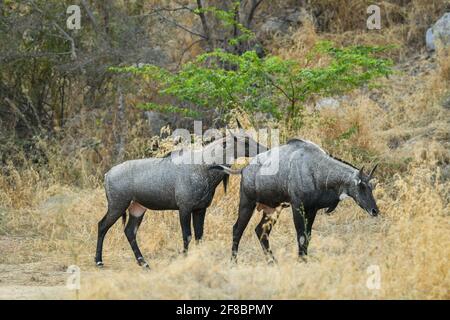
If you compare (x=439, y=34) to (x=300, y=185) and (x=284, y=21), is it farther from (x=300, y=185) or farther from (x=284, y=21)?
(x=300, y=185)

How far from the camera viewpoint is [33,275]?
36.2 feet

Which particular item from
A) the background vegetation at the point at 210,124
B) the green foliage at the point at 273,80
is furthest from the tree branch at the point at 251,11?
the green foliage at the point at 273,80

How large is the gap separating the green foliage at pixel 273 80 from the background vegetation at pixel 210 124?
4cm

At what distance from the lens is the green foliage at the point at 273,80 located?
14367 millimetres

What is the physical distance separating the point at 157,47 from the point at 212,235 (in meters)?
7.20

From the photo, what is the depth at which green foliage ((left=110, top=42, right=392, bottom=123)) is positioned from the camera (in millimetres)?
14367

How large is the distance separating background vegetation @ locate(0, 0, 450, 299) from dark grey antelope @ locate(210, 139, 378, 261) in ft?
1.22

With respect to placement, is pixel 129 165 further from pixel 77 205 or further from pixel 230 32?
pixel 230 32

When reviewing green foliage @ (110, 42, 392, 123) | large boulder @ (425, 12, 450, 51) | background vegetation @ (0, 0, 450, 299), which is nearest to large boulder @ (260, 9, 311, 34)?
background vegetation @ (0, 0, 450, 299)

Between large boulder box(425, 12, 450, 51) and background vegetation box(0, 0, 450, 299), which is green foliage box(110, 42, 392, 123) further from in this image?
large boulder box(425, 12, 450, 51)

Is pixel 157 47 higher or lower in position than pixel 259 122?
higher

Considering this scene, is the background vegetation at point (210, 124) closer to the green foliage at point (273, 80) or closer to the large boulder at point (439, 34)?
the green foliage at point (273, 80)

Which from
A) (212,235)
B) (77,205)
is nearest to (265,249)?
(212,235)

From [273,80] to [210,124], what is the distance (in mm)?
3951
